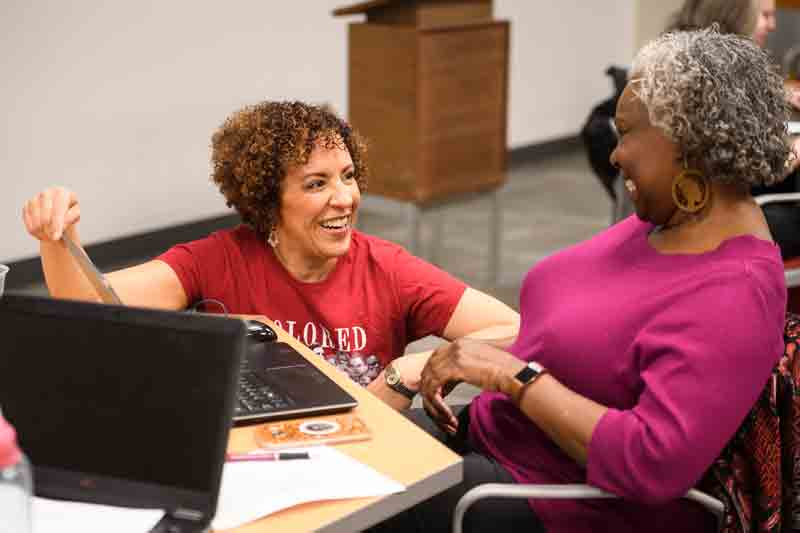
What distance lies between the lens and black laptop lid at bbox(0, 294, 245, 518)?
3.80 ft

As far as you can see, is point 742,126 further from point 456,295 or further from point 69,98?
point 69,98

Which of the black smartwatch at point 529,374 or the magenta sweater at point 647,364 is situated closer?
the magenta sweater at point 647,364

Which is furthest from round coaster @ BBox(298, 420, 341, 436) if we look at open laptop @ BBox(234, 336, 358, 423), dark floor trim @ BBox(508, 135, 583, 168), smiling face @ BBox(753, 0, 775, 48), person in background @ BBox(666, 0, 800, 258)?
dark floor trim @ BBox(508, 135, 583, 168)

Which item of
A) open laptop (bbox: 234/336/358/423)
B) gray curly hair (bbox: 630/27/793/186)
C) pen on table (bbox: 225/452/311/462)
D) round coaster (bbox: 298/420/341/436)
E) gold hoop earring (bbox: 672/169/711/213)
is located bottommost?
pen on table (bbox: 225/452/311/462)

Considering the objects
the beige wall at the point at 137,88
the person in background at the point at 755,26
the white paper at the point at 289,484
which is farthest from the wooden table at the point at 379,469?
the beige wall at the point at 137,88

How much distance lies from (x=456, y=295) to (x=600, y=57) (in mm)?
5442

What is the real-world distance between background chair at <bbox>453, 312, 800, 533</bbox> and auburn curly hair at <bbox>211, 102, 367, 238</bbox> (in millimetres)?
798

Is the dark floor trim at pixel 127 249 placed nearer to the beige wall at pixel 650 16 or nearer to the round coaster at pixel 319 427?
the round coaster at pixel 319 427

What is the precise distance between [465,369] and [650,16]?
20.2 ft

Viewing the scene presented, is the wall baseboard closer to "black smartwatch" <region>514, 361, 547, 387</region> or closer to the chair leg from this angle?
the chair leg

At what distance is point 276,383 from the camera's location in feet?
5.31

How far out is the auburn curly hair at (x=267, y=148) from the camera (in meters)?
2.03

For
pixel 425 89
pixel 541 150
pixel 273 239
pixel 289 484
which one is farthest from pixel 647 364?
pixel 541 150

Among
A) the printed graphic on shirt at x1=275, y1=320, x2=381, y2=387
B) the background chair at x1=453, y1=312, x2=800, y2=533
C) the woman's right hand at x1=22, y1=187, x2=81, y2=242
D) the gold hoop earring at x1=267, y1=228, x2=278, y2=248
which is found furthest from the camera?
the gold hoop earring at x1=267, y1=228, x2=278, y2=248
